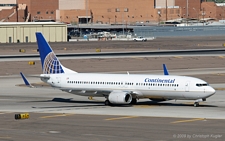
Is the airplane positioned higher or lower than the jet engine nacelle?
higher

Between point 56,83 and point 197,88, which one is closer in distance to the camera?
point 197,88

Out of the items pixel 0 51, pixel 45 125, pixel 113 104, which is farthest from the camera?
pixel 0 51

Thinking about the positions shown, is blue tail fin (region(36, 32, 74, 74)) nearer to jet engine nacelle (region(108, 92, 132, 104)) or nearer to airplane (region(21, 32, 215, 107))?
airplane (region(21, 32, 215, 107))

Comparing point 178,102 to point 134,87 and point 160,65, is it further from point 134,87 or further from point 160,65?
point 160,65

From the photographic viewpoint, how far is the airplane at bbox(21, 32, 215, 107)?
6550 cm

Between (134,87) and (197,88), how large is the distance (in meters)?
7.25

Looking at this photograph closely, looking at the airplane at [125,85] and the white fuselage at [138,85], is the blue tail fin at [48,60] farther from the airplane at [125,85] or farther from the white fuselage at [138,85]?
the white fuselage at [138,85]

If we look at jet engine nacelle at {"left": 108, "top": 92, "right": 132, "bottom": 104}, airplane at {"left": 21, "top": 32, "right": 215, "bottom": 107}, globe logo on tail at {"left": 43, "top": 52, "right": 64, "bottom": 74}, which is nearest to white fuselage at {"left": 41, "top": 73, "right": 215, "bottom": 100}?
airplane at {"left": 21, "top": 32, "right": 215, "bottom": 107}

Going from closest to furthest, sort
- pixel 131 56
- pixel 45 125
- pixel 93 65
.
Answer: pixel 45 125 < pixel 93 65 < pixel 131 56

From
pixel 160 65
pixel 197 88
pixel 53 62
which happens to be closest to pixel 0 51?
pixel 160 65

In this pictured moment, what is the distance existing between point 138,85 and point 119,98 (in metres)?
2.56

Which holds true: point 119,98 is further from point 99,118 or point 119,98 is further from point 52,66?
point 52,66

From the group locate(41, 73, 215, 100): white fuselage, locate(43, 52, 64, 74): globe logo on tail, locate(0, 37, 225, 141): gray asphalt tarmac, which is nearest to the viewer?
locate(0, 37, 225, 141): gray asphalt tarmac

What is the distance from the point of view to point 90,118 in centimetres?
5888
